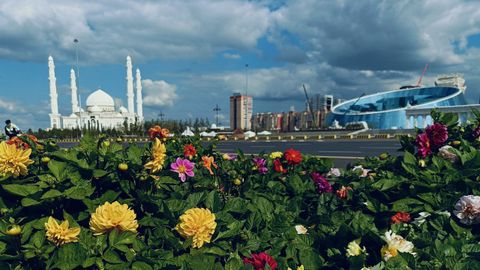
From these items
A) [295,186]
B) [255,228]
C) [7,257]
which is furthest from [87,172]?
[295,186]

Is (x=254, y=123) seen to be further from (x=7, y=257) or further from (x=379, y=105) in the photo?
(x=7, y=257)

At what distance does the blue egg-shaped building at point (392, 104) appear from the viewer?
82.3 m

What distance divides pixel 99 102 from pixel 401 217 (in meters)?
83.2

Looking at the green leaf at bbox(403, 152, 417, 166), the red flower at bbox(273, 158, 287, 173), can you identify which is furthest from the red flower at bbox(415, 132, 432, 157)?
the red flower at bbox(273, 158, 287, 173)

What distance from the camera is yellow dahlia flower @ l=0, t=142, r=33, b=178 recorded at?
190 cm

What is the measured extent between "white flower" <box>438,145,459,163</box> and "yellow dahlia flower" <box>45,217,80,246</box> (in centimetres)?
247

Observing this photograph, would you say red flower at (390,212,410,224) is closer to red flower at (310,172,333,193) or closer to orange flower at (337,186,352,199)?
orange flower at (337,186,352,199)

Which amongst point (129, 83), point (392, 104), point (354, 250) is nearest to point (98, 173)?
point (354, 250)

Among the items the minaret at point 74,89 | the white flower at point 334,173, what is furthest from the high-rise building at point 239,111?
the white flower at point 334,173

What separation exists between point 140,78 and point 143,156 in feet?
257

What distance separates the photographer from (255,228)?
6.77 ft

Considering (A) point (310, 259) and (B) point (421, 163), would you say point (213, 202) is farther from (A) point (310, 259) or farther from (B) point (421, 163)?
(B) point (421, 163)

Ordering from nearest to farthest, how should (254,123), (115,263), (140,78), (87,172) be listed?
(115,263) → (87,172) → (140,78) → (254,123)

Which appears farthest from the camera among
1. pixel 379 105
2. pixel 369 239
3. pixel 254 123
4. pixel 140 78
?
pixel 254 123
